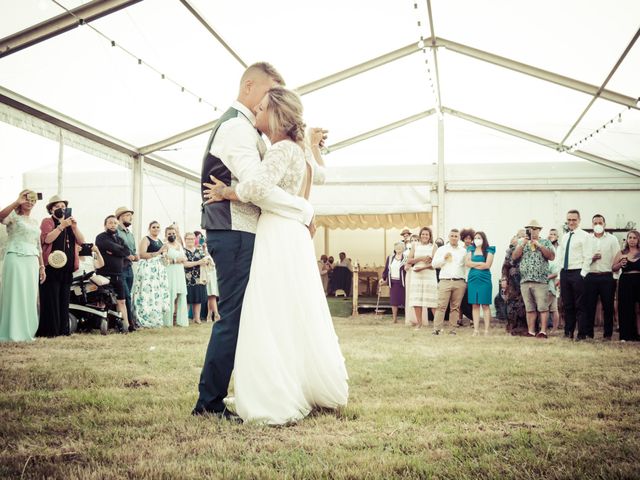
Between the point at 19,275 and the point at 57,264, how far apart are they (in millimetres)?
610

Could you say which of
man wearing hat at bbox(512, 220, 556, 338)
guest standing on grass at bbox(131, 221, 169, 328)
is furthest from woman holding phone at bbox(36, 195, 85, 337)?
man wearing hat at bbox(512, 220, 556, 338)

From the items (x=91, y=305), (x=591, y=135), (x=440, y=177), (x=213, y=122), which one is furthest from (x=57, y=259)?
(x=591, y=135)

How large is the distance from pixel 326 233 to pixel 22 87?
47.9ft

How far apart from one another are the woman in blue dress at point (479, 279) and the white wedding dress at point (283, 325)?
22.5ft

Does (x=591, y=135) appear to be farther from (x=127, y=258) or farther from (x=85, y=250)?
(x=85, y=250)

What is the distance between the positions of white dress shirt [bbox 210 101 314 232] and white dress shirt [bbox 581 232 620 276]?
6920 millimetres

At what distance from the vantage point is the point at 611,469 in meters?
2.45

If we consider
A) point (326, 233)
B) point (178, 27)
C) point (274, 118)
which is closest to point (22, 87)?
point (178, 27)

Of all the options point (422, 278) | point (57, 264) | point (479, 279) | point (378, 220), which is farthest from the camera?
point (378, 220)

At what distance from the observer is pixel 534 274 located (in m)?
9.86

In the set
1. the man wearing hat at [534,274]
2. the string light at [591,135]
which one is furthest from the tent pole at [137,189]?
the string light at [591,135]

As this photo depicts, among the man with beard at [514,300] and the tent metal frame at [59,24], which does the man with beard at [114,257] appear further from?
the man with beard at [514,300]

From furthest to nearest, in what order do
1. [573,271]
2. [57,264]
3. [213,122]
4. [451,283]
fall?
1. [213,122]
2. [451,283]
3. [573,271]
4. [57,264]

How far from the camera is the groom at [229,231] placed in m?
3.40
